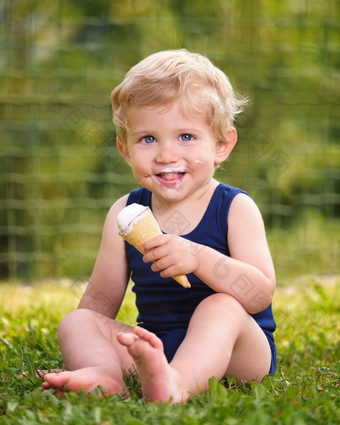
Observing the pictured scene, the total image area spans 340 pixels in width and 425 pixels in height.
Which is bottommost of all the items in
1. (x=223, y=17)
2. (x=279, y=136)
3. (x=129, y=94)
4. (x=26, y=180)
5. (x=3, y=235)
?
(x=3, y=235)

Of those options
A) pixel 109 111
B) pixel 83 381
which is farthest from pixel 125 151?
pixel 109 111

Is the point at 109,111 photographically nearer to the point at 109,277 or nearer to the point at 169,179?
the point at 109,277

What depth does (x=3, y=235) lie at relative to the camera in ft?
18.4

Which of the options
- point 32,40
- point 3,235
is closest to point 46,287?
point 3,235

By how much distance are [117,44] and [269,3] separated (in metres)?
1.27

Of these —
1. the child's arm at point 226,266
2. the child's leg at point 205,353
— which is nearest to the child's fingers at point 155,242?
the child's arm at point 226,266

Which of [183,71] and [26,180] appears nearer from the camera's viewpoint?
[183,71]

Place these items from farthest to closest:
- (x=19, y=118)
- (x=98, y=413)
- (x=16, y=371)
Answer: (x=19, y=118), (x=16, y=371), (x=98, y=413)

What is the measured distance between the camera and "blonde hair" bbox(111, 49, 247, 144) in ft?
6.80

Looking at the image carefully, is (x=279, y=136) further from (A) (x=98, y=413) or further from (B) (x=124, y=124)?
(A) (x=98, y=413)

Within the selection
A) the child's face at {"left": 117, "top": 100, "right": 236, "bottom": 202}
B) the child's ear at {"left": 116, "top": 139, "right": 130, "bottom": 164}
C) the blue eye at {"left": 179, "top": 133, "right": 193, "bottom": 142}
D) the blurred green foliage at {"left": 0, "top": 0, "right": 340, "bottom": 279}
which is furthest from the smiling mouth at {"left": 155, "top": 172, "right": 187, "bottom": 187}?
the blurred green foliage at {"left": 0, "top": 0, "right": 340, "bottom": 279}

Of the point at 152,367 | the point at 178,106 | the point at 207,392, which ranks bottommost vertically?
the point at 207,392

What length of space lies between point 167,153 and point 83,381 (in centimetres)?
70

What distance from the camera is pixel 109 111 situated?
5355 millimetres
